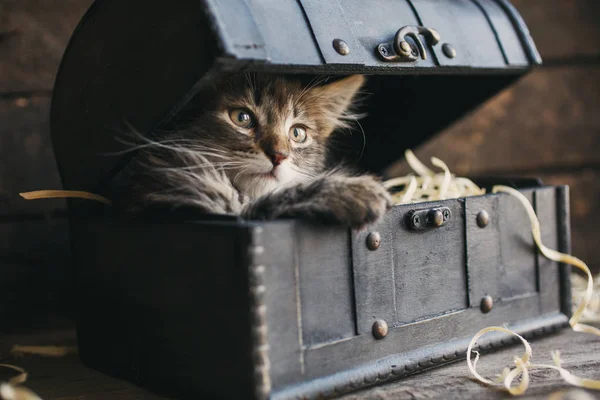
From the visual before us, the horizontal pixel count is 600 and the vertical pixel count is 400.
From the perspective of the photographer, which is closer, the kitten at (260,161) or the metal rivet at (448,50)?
the kitten at (260,161)

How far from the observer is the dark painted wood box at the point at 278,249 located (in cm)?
98

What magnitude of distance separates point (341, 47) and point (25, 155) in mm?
1014

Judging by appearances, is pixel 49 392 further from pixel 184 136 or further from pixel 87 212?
pixel 184 136

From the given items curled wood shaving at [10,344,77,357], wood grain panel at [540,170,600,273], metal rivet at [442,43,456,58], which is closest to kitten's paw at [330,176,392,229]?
metal rivet at [442,43,456,58]

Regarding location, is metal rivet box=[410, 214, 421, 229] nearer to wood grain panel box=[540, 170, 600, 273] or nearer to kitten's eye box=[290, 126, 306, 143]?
kitten's eye box=[290, 126, 306, 143]

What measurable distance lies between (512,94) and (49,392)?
1633 millimetres

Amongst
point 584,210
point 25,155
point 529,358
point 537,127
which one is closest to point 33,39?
point 25,155

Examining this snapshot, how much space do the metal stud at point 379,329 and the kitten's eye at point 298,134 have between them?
451 mm

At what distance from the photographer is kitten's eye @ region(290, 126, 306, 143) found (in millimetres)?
1363

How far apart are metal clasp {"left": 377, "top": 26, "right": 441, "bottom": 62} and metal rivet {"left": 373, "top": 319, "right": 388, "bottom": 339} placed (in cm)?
49

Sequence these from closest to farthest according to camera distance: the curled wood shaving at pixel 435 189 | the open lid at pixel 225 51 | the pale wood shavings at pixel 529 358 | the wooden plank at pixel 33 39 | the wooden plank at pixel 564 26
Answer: the open lid at pixel 225 51 → the pale wood shavings at pixel 529 358 → the curled wood shaving at pixel 435 189 → the wooden plank at pixel 33 39 → the wooden plank at pixel 564 26

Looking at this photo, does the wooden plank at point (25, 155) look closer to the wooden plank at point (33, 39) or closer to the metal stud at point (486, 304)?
the wooden plank at point (33, 39)

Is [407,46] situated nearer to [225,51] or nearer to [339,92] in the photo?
[339,92]

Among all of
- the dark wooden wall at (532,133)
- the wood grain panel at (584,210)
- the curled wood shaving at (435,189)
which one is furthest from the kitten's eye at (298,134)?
the wood grain panel at (584,210)
